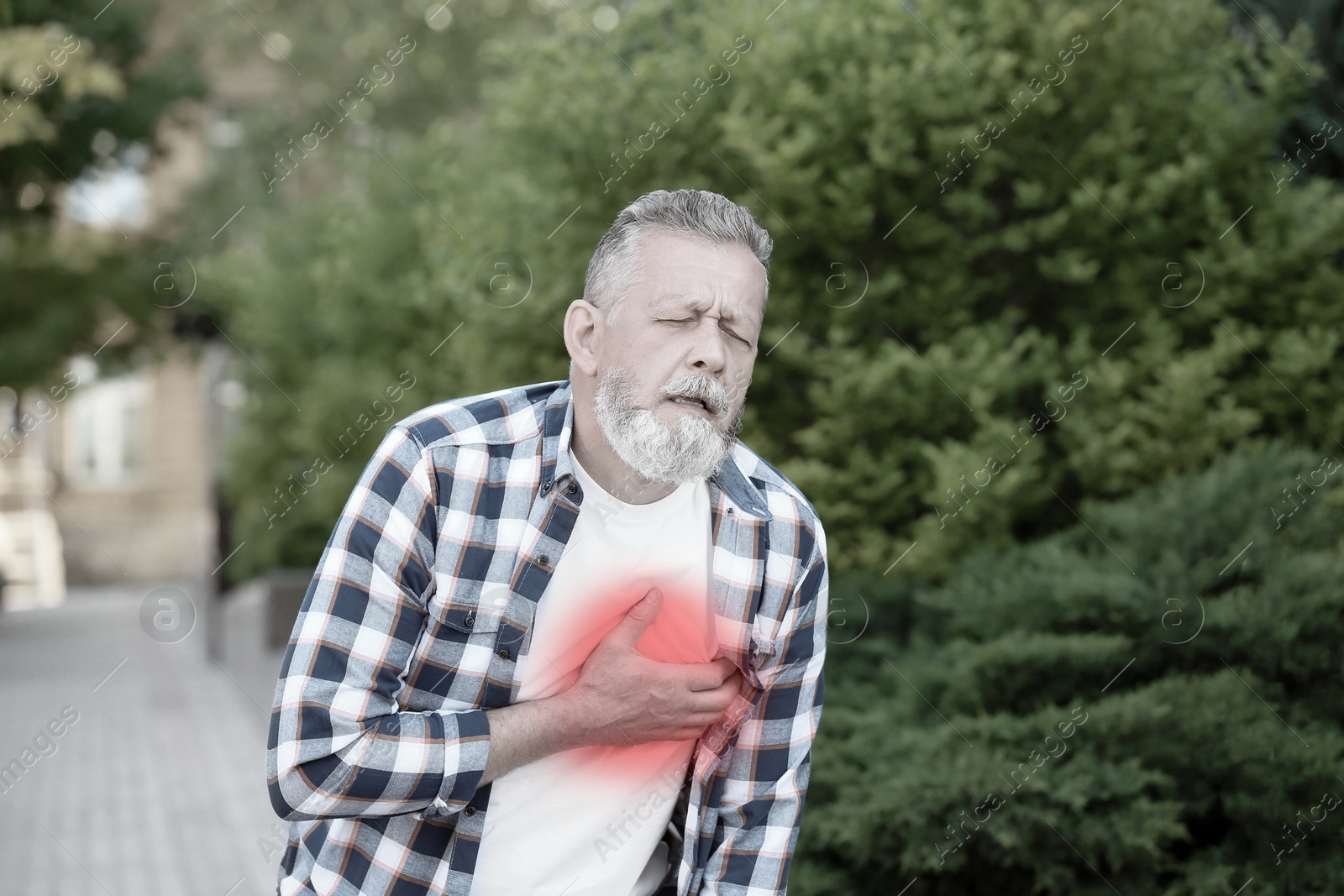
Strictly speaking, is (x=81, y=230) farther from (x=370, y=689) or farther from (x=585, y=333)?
(x=370, y=689)

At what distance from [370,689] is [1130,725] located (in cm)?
242

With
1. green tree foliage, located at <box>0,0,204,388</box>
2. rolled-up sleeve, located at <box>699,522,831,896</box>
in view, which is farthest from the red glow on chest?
green tree foliage, located at <box>0,0,204,388</box>

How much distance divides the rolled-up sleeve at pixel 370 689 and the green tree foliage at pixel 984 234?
342 centimetres

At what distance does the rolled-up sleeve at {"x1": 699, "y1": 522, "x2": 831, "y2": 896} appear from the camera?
214 cm

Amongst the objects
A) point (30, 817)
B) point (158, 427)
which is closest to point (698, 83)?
point (30, 817)

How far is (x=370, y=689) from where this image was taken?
1.84 meters

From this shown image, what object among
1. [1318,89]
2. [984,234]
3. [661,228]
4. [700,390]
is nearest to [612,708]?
[700,390]

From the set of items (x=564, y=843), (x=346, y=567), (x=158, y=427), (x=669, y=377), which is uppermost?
(x=158, y=427)

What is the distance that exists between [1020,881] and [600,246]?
2.47 meters

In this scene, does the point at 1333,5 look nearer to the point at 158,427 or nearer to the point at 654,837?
the point at 654,837

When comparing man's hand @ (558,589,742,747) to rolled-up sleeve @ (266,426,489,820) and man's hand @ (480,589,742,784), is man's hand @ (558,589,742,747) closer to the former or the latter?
man's hand @ (480,589,742,784)

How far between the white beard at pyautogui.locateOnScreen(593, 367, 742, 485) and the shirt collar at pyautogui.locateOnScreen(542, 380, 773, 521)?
88 mm

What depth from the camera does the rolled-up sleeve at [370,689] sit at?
181cm

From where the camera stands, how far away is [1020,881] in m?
3.58
